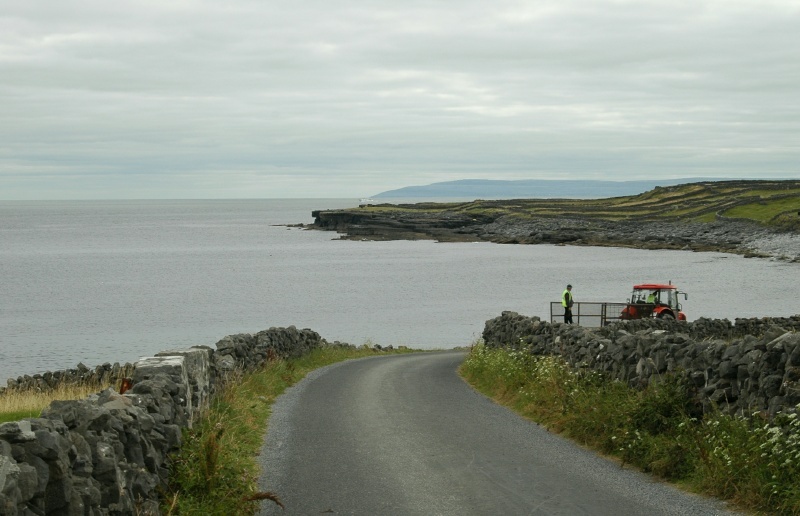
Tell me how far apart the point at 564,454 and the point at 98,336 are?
146 feet

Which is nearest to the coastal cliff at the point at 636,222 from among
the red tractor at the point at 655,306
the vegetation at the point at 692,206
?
the vegetation at the point at 692,206

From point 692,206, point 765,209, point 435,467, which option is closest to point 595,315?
point 435,467

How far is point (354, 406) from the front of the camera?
18.7 meters

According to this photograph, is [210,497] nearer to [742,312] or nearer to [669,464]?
[669,464]

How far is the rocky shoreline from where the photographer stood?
121m

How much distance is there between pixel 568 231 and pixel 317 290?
71.7 meters

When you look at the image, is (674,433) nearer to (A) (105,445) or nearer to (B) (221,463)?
(B) (221,463)

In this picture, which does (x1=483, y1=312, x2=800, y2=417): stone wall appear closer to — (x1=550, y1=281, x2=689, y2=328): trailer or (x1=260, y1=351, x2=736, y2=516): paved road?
(x1=260, y1=351, x2=736, y2=516): paved road

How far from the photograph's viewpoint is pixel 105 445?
7.95 meters

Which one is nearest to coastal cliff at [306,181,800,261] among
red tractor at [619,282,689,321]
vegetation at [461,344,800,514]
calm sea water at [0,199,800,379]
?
calm sea water at [0,199,800,379]

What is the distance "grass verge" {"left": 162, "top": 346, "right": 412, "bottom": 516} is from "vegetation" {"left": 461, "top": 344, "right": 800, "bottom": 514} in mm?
5017

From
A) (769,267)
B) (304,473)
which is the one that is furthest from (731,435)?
(769,267)

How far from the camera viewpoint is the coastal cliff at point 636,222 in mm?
125250

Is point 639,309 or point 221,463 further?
point 639,309
